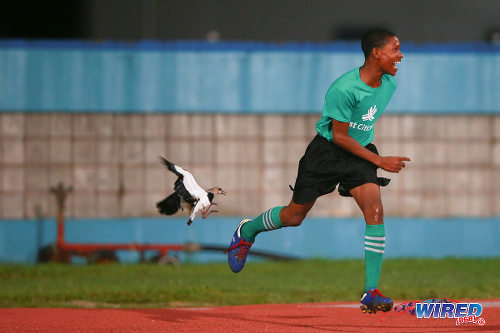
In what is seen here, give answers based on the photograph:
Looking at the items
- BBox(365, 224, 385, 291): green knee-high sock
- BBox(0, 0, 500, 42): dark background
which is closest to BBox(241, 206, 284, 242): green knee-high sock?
BBox(365, 224, 385, 291): green knee-high sock

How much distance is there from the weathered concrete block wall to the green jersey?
732cm

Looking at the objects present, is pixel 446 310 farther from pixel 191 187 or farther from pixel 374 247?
pixel 191 187

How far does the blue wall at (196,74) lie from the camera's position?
50.3ft

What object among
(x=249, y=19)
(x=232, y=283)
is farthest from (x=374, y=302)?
(x=249, y=19)

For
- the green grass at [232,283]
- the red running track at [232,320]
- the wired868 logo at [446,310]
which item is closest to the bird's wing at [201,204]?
the red running track at [232,320]

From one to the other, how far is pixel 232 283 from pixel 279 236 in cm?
269

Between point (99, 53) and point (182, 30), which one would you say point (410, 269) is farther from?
point (182, 30)

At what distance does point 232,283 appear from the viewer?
1280cm

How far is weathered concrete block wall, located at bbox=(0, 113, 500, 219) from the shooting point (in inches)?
603

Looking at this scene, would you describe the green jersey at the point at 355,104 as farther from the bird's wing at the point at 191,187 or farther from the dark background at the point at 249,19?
the dark background at the point at 249,19

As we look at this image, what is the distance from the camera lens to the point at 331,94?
7.87 meters

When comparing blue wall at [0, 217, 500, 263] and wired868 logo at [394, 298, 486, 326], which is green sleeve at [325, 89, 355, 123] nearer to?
wired868 logo at [394, 298, 486, 326]

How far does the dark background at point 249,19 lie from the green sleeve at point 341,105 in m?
11.0

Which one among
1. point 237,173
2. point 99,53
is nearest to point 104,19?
point 99,53
